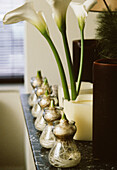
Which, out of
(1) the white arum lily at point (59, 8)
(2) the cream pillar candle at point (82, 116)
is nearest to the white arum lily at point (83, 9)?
(1) the white arum lily at point (59, 8)

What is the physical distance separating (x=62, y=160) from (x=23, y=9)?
0.50 metres

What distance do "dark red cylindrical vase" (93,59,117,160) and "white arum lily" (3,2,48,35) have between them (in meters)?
0.30

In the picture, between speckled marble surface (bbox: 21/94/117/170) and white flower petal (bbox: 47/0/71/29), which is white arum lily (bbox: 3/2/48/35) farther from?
speckled marble surface (bbox: 21/94/117/170)

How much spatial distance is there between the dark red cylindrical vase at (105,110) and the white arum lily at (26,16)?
0.99 feet

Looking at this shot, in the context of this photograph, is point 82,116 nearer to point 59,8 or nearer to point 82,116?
point 82,116

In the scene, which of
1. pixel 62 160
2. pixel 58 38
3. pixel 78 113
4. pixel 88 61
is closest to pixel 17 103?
pixel 58 38

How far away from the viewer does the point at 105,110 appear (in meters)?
1.01

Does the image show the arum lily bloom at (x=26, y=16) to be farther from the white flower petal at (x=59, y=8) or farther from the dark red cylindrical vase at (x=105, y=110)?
the dark red cylindrical vase at (x=105, y=110)

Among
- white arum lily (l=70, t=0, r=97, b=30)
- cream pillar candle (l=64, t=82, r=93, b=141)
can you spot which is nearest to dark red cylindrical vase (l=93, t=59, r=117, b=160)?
cream pillar candle (l=64, t=82, r=93, b=141)

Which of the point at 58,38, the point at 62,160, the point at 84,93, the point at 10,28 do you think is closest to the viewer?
the point at 62,160

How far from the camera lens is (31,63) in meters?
2.18

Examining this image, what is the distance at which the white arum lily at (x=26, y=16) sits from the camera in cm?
117

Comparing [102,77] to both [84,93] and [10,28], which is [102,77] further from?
[10,28]

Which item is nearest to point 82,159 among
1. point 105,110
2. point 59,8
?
point 105,110
